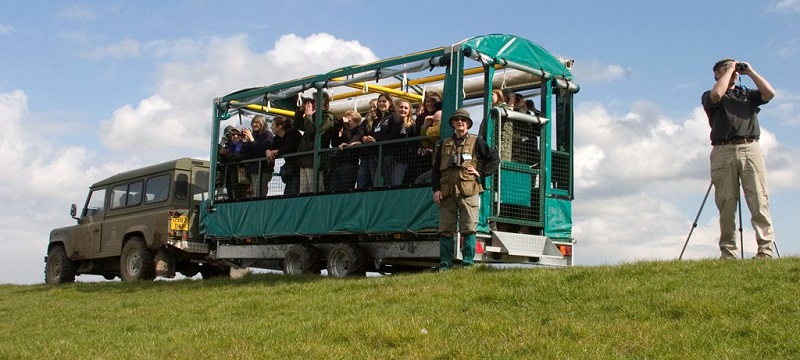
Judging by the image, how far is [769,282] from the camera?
30.1 ft

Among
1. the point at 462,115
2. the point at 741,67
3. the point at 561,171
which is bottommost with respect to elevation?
the point at 561,171

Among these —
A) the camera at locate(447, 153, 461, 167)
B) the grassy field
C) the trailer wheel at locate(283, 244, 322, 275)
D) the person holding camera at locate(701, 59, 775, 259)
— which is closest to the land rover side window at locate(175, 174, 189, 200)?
the trailer wheel at locate(283, 244, 322, 275)

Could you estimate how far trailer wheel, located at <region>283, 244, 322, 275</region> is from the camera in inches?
612

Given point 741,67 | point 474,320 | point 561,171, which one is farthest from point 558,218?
point 474,320

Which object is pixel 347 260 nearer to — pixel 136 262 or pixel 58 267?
pixel 136 262

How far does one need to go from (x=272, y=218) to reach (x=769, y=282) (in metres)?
9.05

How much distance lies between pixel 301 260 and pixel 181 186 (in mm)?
4153

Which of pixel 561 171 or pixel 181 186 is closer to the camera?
pixel 561 171

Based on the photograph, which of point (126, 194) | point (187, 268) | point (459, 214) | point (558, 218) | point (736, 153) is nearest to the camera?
point (736, 153)

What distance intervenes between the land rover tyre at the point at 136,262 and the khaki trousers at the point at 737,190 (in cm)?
1080

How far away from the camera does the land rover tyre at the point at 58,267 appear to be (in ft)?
68.7

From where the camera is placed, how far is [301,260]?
51.4 ft

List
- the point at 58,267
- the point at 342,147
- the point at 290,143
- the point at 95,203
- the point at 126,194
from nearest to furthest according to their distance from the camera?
the point at 342,147 < the point at 290,143 < the point at 126,194 < the point at 95,203 < the point at 58,267

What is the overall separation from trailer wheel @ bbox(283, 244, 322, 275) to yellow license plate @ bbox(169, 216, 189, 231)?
2.93m
